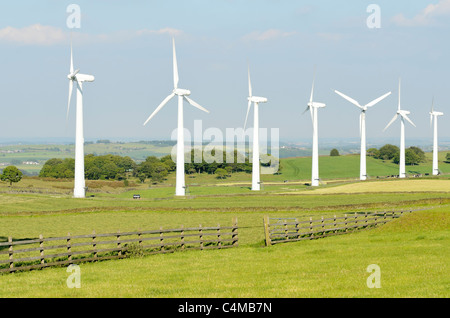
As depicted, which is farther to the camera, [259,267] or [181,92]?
[181,92]

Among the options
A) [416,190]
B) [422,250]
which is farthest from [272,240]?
[416,190]

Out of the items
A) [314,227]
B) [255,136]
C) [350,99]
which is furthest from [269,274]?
[350,99]

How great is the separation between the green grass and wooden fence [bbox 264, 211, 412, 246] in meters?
1.51

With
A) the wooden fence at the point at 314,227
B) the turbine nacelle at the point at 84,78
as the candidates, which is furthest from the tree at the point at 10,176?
the wooden fence at the point at 314,227

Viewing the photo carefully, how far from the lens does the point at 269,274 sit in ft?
83.6

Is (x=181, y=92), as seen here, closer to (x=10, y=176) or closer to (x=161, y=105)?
(x=161, y=105)

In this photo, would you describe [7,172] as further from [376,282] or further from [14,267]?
[376,282]

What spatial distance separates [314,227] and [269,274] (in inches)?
881

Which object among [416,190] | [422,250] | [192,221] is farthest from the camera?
[416,190]

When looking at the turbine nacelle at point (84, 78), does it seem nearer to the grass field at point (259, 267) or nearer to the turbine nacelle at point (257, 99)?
the turbine nacelle at point (257, 99)

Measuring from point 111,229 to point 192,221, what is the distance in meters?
9.75

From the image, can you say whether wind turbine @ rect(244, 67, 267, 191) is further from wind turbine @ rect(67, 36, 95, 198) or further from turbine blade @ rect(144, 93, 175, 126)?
wind turbine @ rect(67, 36, 95, 198)
